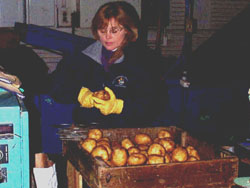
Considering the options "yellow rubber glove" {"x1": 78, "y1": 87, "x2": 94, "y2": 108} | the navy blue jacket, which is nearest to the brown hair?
the navy blue jacket

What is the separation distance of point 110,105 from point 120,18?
836 mm

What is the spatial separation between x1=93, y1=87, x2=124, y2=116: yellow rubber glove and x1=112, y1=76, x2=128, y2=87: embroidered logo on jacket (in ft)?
1.04

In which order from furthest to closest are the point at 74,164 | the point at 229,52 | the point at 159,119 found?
1. the point at 229,52
2. the point at 159,119
3. the point at 74,164

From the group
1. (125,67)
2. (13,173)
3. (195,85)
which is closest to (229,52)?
(195,85)

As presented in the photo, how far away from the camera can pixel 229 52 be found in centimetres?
535

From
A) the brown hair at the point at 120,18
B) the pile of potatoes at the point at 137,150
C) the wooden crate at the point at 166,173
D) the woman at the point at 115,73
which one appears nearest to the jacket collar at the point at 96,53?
the woman at the point at 115,73

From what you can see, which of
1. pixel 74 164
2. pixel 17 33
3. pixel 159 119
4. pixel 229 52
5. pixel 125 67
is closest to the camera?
pixel 74 164

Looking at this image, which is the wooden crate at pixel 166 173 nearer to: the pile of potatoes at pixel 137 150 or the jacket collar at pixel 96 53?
the pile of potatoes at pixel 137 150

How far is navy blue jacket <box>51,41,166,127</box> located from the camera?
11.2ft

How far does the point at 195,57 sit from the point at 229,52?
512 millimetres

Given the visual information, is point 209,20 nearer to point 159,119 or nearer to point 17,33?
point 159,119

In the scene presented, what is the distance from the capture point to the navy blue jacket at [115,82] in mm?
3424

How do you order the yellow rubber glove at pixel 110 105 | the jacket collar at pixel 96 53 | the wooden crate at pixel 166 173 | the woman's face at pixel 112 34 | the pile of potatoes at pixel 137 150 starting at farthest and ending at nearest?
the jacket collar at pixel 96 53
the woman's face at pixel 112 34
the yellow rubber glove at pixel 110 105
the pile of potatoes at pixel 137 150
the wooden crate at pixel 166 173

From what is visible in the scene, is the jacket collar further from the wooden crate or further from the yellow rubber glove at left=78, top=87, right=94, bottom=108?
the wooden crate
